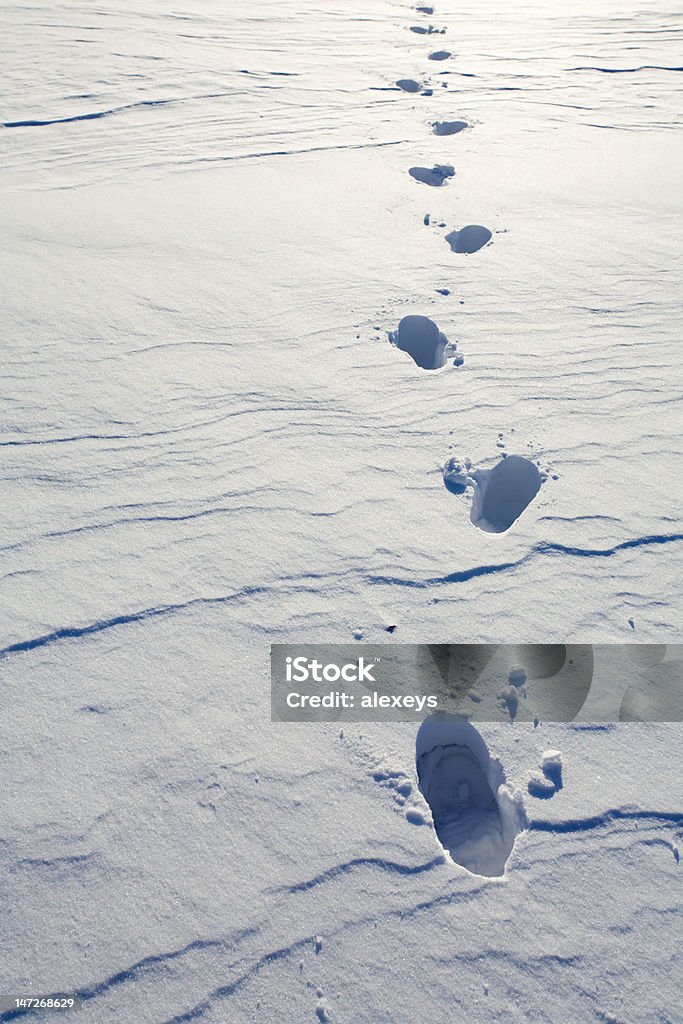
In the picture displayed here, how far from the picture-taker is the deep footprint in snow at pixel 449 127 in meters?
4.98

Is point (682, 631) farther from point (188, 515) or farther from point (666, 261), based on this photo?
point (666, 261)

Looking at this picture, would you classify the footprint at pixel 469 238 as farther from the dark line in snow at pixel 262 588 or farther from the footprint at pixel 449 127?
the dark line in snow at pixel 262 588

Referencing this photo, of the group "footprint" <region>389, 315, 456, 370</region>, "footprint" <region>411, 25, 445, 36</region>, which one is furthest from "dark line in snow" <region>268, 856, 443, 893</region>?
"footprint" <region>411, 25, 445, 36</region>

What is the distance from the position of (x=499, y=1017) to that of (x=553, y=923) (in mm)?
224

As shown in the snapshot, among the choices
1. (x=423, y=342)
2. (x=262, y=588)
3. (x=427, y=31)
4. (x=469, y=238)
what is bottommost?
(x=262, y=588)

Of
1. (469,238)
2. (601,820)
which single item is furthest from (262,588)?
(469,238)

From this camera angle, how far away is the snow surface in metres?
1.46

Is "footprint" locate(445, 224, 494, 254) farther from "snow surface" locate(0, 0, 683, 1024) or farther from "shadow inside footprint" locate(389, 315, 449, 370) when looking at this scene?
"shadow inside footprint" locate(389, 315, 449, 370)

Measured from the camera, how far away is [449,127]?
500 centimetres

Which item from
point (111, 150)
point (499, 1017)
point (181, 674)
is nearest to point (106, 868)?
point (181, 674)

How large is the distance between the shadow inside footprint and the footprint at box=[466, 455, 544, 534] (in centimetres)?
74

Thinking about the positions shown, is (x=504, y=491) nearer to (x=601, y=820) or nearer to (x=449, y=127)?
(x=601, y=820)

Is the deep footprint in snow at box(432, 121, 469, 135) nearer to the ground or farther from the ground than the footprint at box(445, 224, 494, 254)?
farther from the ground

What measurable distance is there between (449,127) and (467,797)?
4904 millimetres
